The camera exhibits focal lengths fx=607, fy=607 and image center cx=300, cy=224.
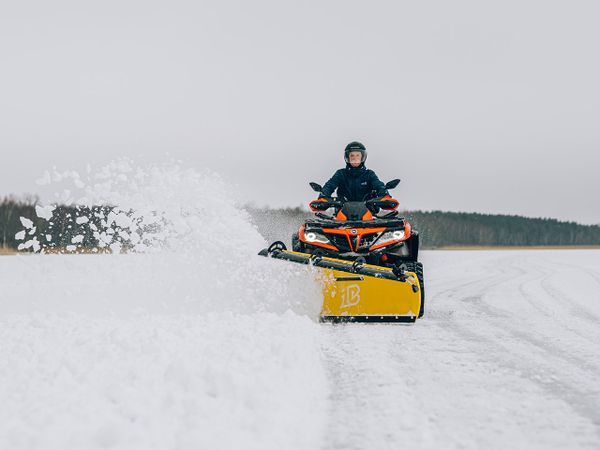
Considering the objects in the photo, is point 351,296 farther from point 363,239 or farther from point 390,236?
point 390,236

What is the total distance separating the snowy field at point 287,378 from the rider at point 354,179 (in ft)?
6.70

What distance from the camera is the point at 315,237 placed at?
291 inches

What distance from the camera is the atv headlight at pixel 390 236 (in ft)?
23.9

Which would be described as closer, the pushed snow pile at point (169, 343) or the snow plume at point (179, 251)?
the pushed snow pile at point (169, 343)

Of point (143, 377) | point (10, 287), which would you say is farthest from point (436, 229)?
point (143, 377)

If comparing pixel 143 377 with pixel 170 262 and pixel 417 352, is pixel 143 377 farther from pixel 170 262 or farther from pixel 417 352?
pixel 170 262

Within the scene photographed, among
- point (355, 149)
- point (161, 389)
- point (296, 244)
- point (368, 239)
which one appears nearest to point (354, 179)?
point (355, 149)

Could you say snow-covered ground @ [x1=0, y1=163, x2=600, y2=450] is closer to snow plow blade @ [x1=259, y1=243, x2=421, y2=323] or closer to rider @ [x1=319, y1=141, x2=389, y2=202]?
snow plow blade @ [x1=259, y1=243, x2=421, y2=323]

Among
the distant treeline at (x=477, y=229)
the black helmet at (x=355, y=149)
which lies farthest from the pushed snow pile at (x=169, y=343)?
the distant treeline at (x=477, y=229)

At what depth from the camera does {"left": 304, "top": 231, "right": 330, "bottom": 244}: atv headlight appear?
24.2 feet

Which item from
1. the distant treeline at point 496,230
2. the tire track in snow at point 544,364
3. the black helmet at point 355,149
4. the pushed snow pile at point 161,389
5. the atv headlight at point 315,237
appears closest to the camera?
the pushed snow pile at point 161,389

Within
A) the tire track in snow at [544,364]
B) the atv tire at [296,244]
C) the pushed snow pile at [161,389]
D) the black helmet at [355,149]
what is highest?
the black helmet at [355,149]

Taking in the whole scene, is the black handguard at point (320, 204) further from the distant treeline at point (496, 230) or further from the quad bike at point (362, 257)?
the distant treeline at point (496, 230)

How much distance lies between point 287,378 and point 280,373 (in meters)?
0.12
